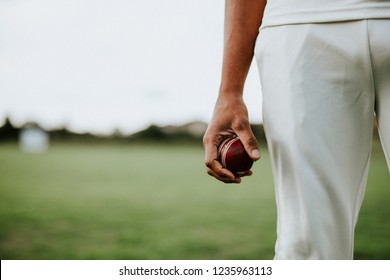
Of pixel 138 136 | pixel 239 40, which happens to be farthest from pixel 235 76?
pixel 138 136

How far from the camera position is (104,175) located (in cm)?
1140

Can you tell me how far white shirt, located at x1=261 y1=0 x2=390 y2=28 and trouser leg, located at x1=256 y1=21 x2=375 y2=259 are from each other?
12 millimetres

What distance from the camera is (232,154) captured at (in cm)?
105

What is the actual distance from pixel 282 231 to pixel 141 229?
405 centimetres

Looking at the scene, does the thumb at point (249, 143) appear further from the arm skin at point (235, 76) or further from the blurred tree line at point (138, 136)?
the blurred tree line at point (138, 136)

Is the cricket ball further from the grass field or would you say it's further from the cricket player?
the grass field

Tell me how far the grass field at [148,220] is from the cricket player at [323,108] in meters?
2.79

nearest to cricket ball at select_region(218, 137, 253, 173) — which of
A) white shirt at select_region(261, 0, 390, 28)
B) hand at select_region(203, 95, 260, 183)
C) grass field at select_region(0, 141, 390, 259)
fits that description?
hand at select_region(203, 95, 260, 183)

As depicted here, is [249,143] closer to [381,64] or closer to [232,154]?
[232,154]

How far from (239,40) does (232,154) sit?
224 millimetres

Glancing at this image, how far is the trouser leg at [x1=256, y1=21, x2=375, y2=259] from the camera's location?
0.84m

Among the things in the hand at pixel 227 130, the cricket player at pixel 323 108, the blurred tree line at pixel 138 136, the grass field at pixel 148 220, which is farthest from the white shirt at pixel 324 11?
the blurred tree line at pixel 138 136
